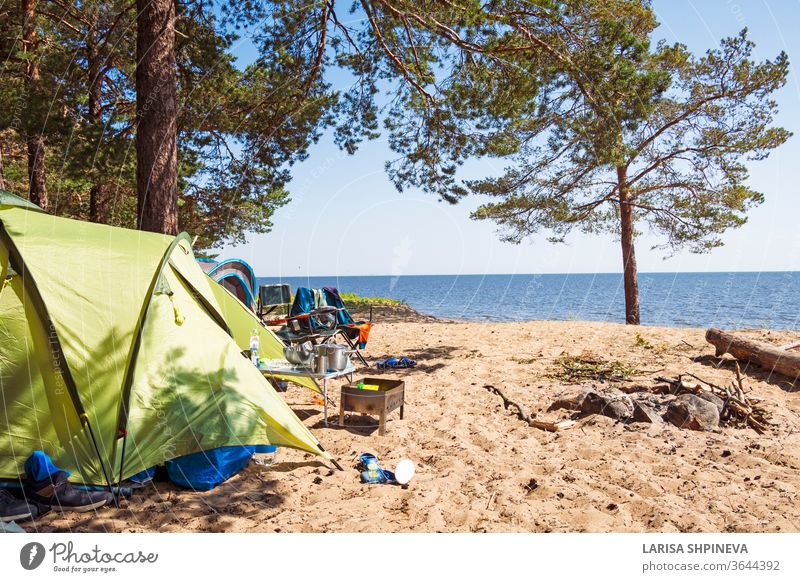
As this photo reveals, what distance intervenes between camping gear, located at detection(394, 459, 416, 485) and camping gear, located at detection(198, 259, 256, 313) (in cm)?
426

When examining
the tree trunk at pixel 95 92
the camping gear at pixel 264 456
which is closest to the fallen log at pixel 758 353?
the camping gear at pixel 264 456

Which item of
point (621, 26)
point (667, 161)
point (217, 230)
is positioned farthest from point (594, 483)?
point (217, 230)

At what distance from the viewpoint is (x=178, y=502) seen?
9.81ft

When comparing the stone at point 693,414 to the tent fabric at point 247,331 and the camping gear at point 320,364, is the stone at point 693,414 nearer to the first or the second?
the camping gear at point 320,364

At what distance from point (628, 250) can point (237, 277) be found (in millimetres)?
9083

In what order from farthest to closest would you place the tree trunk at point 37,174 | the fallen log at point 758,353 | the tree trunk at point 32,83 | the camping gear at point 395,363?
the tree trunk at point 37,174
the tree trunk at point 32,83
the camping gear at point 395,363
the fallen log at point 758,353

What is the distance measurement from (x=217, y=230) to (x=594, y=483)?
12.5m

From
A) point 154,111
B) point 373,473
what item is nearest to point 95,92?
point 154,111

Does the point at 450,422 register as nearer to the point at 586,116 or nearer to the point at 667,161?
the point at 586,116

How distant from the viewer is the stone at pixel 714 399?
452 centimetres

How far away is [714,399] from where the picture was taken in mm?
4648

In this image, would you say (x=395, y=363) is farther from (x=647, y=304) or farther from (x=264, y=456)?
(x=647, y=304)

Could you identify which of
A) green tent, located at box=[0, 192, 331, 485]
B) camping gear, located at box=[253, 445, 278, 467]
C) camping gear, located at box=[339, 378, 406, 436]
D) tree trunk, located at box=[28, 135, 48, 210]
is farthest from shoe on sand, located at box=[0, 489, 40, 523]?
tree trunk, located at box=[28, 135, 48, 210]

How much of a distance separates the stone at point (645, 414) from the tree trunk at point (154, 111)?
185 inches
